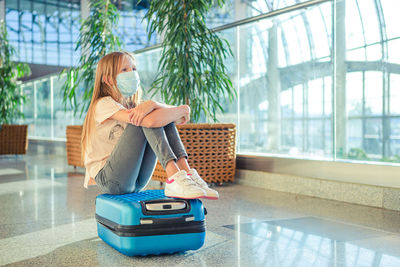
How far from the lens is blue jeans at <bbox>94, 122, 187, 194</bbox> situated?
170cm

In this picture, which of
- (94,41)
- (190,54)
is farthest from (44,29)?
(190,54)

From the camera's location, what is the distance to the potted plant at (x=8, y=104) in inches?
275

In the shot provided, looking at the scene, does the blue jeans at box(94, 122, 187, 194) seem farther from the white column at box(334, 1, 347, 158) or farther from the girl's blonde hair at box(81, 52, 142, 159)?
the white column at box(334, 1, 347, 158)

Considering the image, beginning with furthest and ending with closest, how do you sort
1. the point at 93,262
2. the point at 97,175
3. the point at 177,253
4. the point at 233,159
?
the point at 233,159, the point at 97,175, the point at 177,253, the point at 93,262

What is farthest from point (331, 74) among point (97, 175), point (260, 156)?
point (97, 175)

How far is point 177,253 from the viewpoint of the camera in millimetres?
1719

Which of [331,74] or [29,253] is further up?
[331,74]

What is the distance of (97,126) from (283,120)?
279cm

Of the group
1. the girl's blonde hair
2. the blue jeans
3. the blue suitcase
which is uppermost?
the girl's blonde hair

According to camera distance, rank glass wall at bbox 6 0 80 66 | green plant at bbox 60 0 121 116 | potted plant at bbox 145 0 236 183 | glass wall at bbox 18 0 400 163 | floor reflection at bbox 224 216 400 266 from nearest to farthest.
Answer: floor reflection at bbox 224 216 400 266 → glass wall at bbox 18 0 400 163 → potted plant at bbox 145 0 236 183 → green plant at bbox 60 0 121 116 → glass wall at bbox 6 0 80 66

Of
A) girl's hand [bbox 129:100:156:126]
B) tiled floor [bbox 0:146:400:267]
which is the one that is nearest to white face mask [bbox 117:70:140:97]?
girl's hand [bbox 129:100:156:126]

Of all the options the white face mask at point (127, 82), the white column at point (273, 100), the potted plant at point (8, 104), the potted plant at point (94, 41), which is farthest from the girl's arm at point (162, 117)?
the potted plant at point (8, 104)

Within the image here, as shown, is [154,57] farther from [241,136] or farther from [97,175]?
[97,175]

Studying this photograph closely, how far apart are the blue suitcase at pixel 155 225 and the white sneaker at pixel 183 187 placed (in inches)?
1.3
